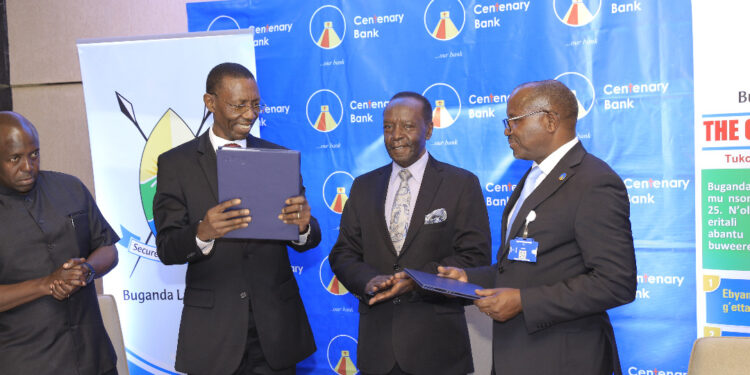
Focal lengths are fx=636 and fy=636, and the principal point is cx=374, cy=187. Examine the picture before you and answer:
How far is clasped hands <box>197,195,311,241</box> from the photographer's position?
2598 millimetres

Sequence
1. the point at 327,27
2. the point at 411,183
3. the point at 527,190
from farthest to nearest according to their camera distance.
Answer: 1. the point at 327,27
2. the point at 411,183
3. the point at 527,190

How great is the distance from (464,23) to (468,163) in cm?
97

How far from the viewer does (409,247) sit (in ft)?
9.86

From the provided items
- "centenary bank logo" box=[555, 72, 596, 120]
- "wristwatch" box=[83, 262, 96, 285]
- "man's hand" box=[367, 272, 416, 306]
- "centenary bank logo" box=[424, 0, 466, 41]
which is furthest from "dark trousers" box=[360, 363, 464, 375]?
"centenary bank logo" box=[424, 0, 466, 41]

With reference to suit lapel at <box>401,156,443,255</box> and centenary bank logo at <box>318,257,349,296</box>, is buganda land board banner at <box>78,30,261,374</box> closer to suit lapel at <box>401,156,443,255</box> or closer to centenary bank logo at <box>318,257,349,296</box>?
centenary bank logo at <box>318,257,349,296</box>

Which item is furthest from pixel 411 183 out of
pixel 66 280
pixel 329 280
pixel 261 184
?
pixel 329 280

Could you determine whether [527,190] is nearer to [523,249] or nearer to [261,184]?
[523,249]

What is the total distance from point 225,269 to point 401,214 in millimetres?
875

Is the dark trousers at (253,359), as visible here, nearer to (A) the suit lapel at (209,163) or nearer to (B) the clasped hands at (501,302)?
(A) the suit lapel at (209,163)

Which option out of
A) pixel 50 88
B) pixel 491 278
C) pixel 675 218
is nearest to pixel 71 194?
pixel 491 278

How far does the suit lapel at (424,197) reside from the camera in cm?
301

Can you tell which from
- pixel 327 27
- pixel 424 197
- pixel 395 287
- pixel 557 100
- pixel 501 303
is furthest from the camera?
pixel 327 27

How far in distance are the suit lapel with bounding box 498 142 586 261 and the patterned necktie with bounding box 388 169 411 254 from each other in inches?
28.4

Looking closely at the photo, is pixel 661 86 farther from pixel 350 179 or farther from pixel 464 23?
pixel 350 179
